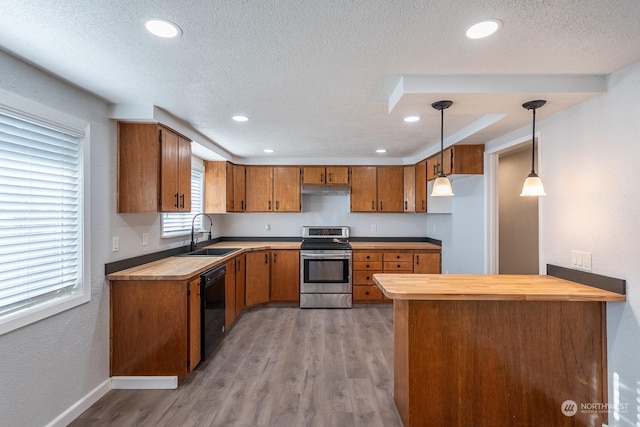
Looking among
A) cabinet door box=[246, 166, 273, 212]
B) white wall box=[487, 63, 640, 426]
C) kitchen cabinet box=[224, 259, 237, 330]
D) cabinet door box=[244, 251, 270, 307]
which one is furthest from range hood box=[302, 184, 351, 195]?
white wall box=[487, 63, 640, 426]

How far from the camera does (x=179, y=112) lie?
2.62m

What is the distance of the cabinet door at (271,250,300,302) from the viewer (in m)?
4.45

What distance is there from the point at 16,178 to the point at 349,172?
384 centimetres

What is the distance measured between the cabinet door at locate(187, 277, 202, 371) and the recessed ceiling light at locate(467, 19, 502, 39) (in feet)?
8.30

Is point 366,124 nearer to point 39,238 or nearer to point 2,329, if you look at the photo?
point 39,238

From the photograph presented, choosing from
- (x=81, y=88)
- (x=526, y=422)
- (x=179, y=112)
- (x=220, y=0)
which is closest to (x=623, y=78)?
(x=526, y=422)

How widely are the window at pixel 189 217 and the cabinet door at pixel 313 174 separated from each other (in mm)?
1550

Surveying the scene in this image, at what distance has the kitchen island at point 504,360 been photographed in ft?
6.03

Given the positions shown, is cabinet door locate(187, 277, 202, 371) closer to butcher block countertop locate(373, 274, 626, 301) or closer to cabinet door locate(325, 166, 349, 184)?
butcher block countertop locate(373, 274, 626, 301)

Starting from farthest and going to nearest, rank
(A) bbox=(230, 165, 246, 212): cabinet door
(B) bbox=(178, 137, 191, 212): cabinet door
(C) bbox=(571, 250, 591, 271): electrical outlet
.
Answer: (A) bbox=(230, 165, 246, 212): cabinet door < (B) bbox=(178, 137, 191, 212): cabinet door < (C) bbox=(571, 250, 591, 271): electrical outlet

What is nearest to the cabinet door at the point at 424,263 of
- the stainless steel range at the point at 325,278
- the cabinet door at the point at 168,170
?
the stainless steel range at the point at 325,278

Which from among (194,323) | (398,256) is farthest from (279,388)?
(398,256)
